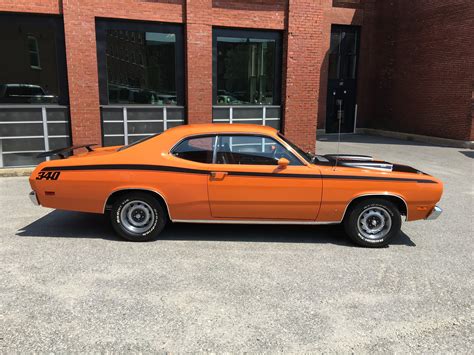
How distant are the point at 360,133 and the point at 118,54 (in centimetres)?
1638

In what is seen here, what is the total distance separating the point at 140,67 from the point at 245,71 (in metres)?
2.83

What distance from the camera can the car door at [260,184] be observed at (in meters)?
5.07

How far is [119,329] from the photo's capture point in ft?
10.7

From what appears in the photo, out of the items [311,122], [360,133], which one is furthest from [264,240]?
[360,133]

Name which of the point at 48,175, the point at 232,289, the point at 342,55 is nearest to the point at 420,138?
the point at 342,55

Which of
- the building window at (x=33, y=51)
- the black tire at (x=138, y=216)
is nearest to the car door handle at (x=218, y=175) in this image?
the black tire at (x=138, y=216)

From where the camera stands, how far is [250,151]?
205 inches

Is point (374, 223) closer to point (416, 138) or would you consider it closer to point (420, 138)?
point (420, 138)

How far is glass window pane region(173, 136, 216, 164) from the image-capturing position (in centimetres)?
518

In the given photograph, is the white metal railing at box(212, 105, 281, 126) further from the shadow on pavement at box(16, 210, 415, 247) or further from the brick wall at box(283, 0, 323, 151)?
the shadow on pavement at box(16, 210, 415, 247)

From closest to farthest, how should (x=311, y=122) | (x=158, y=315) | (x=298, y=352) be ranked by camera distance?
1. (x=298, y=352)
2. (x=158, y=315)
3. (x=311, y=122)

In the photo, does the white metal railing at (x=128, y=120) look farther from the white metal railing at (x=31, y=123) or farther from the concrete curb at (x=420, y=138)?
the concrete curb at (x=420, y=138)

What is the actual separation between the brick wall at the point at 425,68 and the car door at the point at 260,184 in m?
14.4

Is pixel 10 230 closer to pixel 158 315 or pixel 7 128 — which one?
pixel 158 315
